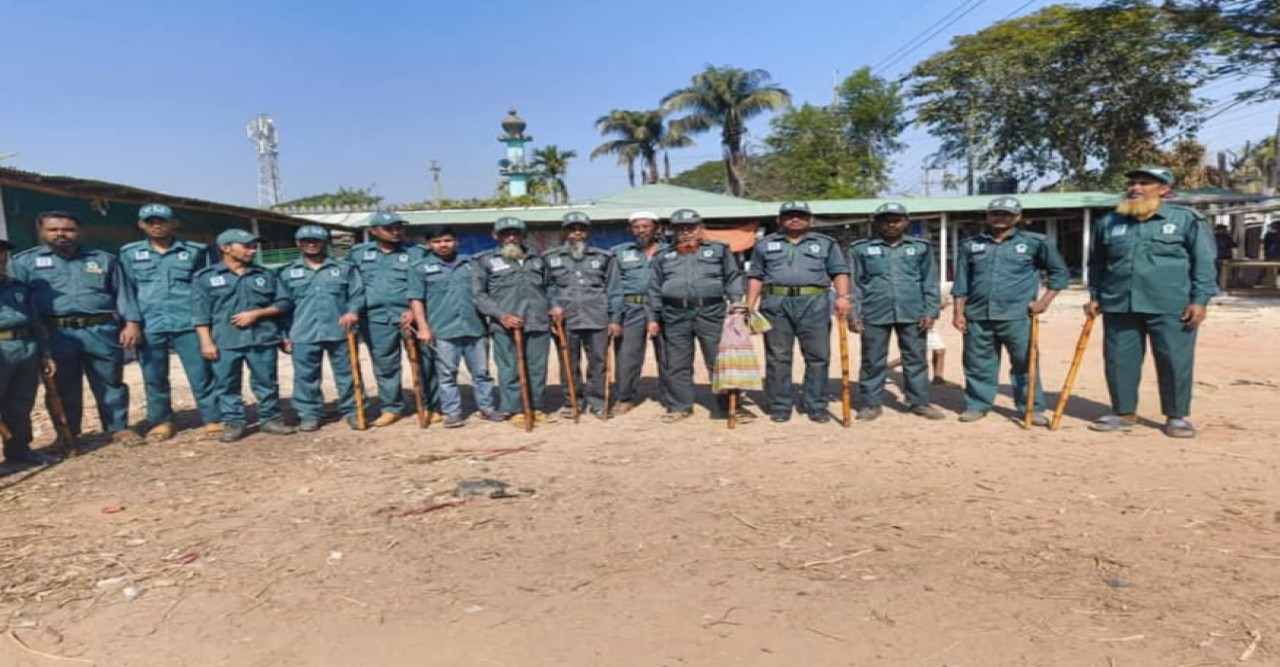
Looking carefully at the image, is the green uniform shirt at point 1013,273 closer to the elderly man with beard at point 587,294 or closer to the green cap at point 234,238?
the elderly man with beard at point 587,294

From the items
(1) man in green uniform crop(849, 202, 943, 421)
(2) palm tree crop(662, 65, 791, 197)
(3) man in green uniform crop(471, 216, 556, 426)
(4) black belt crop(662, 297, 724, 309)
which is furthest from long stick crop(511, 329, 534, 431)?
(2) palm tree crop(662, 65, 791, 197)

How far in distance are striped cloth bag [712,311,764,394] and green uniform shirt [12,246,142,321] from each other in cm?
420

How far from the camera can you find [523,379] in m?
5.53

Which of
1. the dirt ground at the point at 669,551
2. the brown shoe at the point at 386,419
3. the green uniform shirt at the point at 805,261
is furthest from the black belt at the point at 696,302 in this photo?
the brown shoe at the point at 386,419

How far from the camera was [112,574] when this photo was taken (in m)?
3.07

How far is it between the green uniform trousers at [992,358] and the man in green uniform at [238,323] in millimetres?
5032

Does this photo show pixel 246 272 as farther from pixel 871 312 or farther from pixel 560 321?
pixel 871 312

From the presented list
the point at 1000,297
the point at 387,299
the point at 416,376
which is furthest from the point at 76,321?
the point at 1000,297

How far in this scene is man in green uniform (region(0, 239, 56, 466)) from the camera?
178 inches

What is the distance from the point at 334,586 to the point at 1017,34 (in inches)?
1099

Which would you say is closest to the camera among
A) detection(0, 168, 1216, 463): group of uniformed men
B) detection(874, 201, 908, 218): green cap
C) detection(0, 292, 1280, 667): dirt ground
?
detection(0, 292, 1280, 667): dirt ground

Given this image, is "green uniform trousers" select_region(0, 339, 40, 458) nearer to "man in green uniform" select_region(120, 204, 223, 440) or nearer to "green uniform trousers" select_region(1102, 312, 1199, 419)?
"man in green uniform" select_region(120, 204, 223, 440)

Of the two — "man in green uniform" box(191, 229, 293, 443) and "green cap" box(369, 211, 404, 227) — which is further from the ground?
"green cap" box(369, 211, 404, 227)

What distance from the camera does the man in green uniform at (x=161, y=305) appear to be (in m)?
5.32
